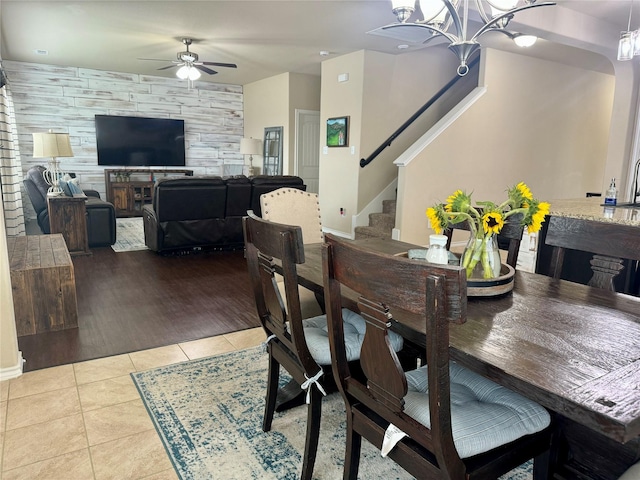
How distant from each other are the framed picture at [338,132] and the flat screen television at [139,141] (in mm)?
3680

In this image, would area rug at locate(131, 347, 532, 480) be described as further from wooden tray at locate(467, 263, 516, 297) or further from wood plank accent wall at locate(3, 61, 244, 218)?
wood plank accent wall at locate(3, 61, 244, 218)

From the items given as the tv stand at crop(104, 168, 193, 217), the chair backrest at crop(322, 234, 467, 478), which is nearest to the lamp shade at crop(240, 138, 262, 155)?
the tv stand at crop(104, 168, 193, 217)

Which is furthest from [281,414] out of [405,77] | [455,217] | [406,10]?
[405,77]

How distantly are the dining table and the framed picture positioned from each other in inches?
196

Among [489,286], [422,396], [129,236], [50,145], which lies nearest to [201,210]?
[50,145]

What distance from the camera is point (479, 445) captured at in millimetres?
1146

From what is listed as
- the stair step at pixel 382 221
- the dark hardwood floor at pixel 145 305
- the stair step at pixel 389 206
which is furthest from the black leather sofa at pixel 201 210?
the stair step at pixel 389 206

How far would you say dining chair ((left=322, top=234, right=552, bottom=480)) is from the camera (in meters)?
0.98

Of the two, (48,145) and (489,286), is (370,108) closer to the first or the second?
(48,145)

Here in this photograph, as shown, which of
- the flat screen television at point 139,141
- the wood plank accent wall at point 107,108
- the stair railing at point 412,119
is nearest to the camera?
the stair railing at point 412,119

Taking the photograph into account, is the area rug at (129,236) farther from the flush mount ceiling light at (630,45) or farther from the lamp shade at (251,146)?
the flush mount ceiling light at (630,45)

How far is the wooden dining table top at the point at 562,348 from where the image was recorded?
91cm

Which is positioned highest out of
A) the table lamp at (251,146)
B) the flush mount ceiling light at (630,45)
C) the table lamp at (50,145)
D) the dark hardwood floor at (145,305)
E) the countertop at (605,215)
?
the flush mount ceiling light at (630,45)

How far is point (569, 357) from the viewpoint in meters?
1.11
